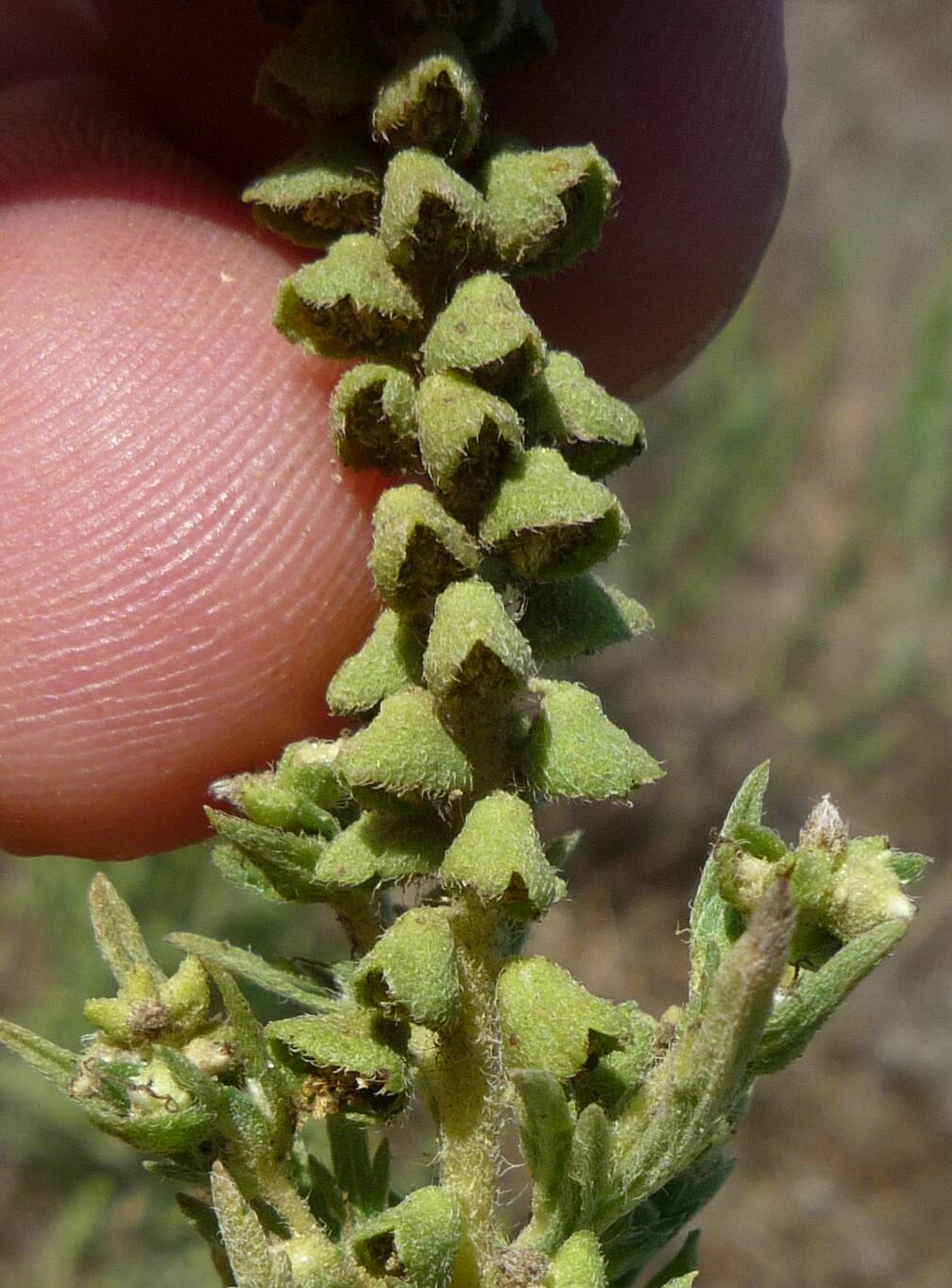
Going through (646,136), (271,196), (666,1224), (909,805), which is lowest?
(666,1224)

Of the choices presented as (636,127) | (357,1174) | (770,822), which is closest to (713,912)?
(357,1174)

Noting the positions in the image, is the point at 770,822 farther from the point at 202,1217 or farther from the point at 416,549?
the point at 416,549

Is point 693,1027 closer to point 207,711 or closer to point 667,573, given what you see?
point 207,711

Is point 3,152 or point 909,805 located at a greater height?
point 909,805

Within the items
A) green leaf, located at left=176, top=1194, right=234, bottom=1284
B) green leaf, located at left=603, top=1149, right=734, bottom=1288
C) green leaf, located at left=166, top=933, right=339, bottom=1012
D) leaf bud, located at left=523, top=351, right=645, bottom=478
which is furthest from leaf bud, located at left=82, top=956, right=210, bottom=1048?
leaf bud, located at left=523, top=351, right=645, bottom=478

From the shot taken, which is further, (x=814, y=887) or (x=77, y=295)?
(x=77, y=295)

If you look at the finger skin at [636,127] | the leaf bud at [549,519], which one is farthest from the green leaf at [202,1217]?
the finger skin at [636,127]

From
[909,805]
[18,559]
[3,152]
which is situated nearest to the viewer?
[18,559]

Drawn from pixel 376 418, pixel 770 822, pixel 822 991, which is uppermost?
pixel 770 822

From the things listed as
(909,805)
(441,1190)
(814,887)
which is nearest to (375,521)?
(814,887)
